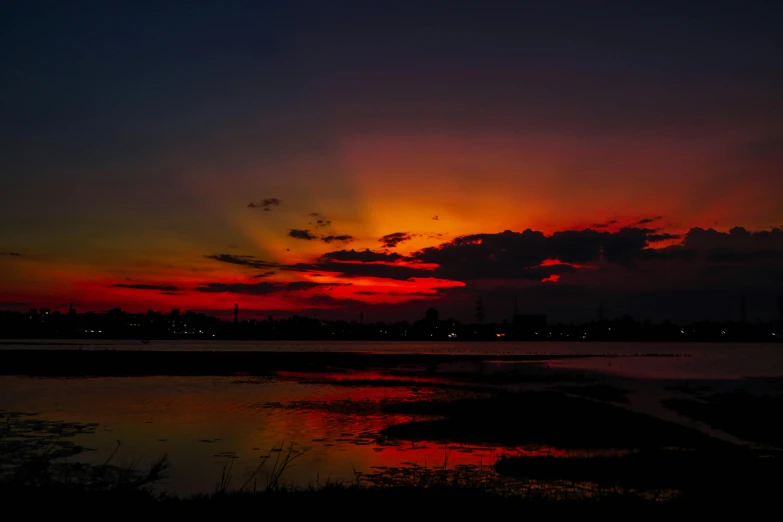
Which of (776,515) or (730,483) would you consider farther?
(730,483)

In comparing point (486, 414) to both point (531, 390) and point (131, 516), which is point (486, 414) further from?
point (131, 516)

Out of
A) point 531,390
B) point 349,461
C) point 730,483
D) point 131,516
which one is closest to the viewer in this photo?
point 131,516

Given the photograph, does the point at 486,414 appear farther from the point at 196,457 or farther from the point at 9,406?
the point at 9,406

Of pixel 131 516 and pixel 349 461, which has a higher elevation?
pixel 131 516

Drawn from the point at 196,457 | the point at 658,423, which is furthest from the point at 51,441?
the point at 658,423

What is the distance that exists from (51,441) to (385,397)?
2699 centimetres

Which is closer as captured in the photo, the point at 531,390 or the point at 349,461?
the point at 349,461

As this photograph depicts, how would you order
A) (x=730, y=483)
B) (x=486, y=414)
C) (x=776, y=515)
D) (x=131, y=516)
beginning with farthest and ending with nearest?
(x=486, y=414)
(x=730, y=483)
(x=776, y=515)
(x=131, y=516)

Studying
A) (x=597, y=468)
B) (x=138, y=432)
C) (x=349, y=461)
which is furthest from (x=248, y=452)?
(x=597, y=468)

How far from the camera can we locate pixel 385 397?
52312 mm

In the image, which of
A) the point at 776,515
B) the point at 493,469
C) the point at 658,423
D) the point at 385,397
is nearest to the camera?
the point at 776,515

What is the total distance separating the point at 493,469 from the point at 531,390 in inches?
1339

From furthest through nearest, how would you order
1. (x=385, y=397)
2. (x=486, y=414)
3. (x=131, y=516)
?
(x=385, y=397) → (x=486, y=414) → (x=131, y=516)

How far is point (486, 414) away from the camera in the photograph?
133ft
